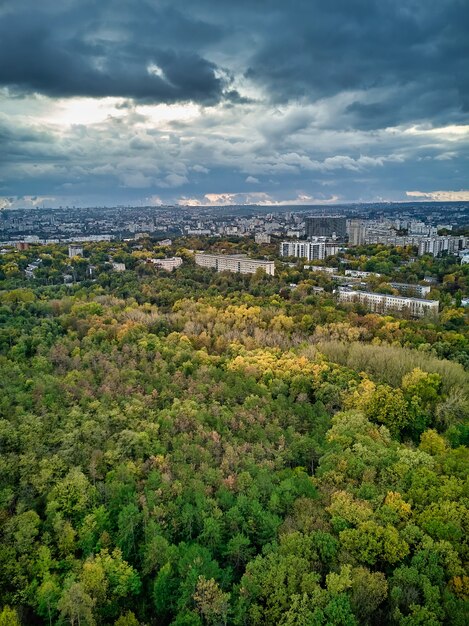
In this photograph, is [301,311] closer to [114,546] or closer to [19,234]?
[114,546]

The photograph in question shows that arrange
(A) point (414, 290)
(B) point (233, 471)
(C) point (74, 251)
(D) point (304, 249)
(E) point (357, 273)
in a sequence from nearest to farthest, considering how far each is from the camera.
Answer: (B) point (233, 471) < (A) point (414, 290) < (E) point (357, 273) < (C) point (74, 251) < (D) point (304, 249)

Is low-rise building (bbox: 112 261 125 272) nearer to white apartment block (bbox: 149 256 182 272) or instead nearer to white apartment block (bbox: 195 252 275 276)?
white apartment block (bbox: 149 256 182 272)

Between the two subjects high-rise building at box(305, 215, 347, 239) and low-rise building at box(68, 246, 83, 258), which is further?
high-rise building at box(305, 215, 347, 239)

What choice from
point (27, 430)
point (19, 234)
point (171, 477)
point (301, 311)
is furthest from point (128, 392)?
point (19, 234)

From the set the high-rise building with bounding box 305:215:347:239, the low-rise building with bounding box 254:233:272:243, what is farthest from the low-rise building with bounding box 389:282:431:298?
the high-rise building with bounding box 305:215:347:239

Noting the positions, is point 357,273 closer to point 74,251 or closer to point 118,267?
point 118,267

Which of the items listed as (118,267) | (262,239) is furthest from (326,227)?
(118,267)
